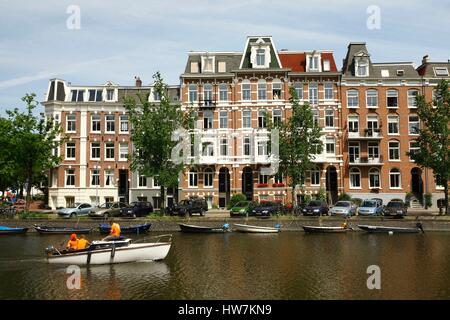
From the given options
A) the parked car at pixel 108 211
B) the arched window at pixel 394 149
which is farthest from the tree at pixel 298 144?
the parked car at pixel 108 211

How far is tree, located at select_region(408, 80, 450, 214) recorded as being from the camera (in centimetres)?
4644

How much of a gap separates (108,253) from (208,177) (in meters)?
35.3

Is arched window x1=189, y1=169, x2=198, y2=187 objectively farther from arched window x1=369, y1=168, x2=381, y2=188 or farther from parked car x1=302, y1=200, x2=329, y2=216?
arched window x1=369, y1=168, x2=381, y2=188

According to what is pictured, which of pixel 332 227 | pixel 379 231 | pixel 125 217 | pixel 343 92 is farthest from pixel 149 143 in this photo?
pixel 343 92

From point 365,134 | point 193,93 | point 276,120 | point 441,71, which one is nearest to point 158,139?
point 193,93

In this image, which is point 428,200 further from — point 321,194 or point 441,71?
point 441,71

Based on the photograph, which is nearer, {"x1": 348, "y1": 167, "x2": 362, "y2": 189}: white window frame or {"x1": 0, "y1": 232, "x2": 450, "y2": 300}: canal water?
{"x1": 0, "y1": 232, "x2": 450, "y2": 300}: canal water

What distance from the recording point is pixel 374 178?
59094 millimetres

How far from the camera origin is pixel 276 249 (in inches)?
1181

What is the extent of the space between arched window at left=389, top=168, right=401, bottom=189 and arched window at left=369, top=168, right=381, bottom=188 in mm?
1631

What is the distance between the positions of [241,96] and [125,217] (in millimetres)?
24048

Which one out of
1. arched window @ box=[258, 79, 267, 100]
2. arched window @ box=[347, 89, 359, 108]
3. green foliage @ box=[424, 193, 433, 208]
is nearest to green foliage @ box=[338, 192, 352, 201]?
green foliage @ box=[424, 193, 433, 208]

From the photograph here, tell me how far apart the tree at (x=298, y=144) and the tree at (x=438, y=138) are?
37.5 ft
